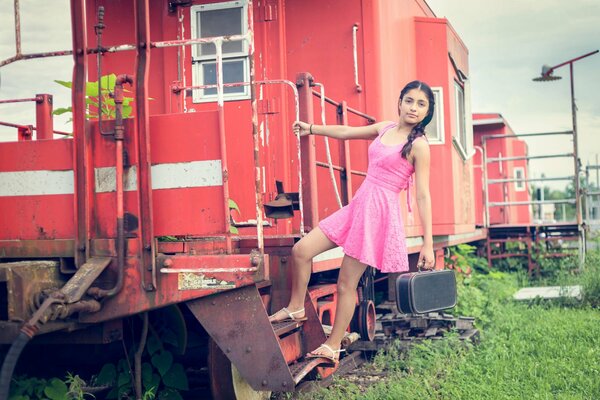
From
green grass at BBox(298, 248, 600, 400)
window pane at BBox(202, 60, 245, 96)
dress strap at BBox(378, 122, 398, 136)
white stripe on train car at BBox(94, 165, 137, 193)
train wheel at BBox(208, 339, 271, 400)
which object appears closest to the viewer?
white stripe on train car at BBox(94, 165, 137, 193)

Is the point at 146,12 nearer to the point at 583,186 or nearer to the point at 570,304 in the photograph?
the point at 570,304

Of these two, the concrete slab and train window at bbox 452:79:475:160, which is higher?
train window at bbox 452:79:475:160

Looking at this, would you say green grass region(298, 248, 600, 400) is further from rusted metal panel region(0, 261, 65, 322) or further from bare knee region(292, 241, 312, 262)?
rusted metal panel region(0, 261, 65, 322)

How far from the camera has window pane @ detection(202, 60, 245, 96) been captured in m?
6.70

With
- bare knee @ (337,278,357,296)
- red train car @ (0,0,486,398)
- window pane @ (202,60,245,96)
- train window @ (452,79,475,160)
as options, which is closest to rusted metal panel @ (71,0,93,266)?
red train car @ (0,0,486,398)

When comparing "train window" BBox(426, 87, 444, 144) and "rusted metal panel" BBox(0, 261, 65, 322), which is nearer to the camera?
"rusted metal panel" BBox(0, 261, 65, 322)

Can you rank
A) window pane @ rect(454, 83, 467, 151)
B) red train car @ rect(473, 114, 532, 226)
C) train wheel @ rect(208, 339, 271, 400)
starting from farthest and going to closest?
red train car @ rect(473, 114, 532, 226) → window pane @ rect(454, 83, 467, 151) → train wheel @ rect(208, 339, 271, 400)

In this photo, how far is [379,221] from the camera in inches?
196

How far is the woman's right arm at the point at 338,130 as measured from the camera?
5.18m

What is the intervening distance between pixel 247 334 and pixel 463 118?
6760 millimetres

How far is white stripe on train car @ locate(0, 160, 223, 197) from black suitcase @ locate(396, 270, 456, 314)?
1213 mm

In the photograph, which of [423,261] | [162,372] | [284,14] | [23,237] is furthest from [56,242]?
[284,14]

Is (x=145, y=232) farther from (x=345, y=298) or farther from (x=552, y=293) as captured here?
(x=552, y=293)

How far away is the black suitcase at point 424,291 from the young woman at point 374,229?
28cm
